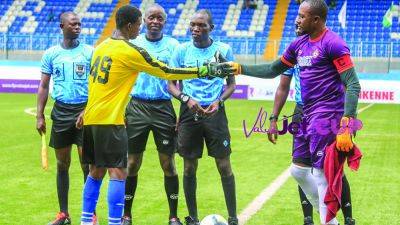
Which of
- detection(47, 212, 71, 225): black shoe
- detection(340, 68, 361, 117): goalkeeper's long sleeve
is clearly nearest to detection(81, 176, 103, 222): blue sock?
detection(47, 212, 71, 225): black shoe

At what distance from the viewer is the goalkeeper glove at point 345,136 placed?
18.5 feet

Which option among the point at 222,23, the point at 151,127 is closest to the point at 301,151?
the point at 151,127

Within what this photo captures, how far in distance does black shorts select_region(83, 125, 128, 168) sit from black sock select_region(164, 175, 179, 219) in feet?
3.71

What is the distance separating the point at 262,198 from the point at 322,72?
331cm

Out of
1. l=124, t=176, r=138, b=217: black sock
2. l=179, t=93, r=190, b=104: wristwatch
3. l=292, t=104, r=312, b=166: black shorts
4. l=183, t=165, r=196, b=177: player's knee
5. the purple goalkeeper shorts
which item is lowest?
l=124, t=176, r=138, b=217: black sock

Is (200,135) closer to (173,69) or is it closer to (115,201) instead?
(173,69)

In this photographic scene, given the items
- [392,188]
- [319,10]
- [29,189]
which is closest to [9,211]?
[29,189]

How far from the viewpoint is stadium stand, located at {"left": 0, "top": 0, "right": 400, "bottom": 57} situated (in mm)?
32375

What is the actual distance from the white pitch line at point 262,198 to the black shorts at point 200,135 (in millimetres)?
826

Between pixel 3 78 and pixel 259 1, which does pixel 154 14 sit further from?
pixel 259 1

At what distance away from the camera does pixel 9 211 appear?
7.97m

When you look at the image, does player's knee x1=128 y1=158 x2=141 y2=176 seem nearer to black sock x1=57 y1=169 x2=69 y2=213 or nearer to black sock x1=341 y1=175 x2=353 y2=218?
black sock x1=57 y1=169 x2=69 y2=213

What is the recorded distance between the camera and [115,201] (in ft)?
21.1

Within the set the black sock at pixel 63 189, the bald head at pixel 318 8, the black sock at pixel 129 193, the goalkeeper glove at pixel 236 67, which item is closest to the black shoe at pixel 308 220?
the black sock at pixel 129 193
